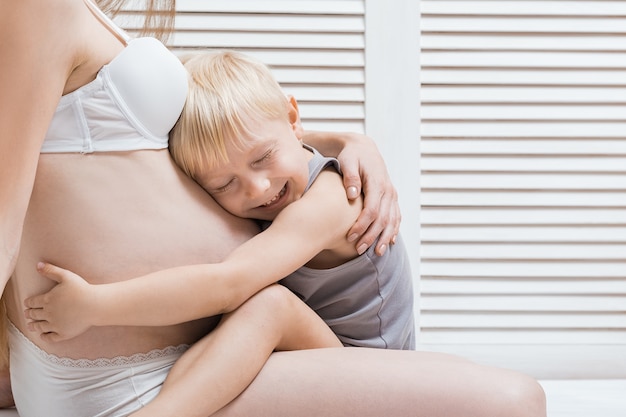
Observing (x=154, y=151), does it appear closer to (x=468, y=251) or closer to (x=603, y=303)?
(x=468, y=251)

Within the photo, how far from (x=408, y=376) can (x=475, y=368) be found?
9cm

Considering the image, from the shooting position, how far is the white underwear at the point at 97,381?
99 centimetres

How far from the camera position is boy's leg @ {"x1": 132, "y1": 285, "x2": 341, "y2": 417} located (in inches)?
36.4

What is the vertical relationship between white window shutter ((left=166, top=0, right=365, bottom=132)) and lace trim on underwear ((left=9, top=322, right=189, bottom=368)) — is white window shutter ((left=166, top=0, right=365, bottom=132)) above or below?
above

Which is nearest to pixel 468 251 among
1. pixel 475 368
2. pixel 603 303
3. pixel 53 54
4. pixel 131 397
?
pixel 603 303

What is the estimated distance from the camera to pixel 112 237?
3.18ft

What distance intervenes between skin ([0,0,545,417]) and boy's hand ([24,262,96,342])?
0.03 meters

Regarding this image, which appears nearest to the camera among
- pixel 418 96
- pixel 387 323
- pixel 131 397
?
pixel 131 397

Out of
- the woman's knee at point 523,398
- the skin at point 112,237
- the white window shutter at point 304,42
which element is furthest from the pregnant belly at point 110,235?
the white window shutter at point 304,42

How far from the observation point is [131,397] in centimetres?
99

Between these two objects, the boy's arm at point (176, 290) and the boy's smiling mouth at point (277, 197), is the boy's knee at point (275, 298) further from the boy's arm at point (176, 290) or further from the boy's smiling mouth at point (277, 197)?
the boy's smiling mouth at point (277, 197)

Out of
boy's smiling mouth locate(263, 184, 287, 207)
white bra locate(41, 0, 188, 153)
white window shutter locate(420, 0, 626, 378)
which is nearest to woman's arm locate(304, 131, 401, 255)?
boy's smiling mouth locate(263, 184, 287, 207)

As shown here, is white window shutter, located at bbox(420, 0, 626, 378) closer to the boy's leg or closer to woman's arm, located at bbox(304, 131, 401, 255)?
woman's arm, located at bbox(304, 131, 401, 255)

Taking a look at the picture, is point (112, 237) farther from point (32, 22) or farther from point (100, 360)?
point (32, 22)
